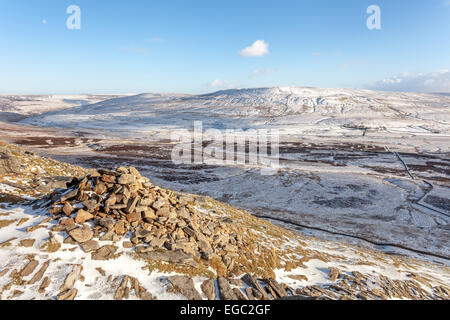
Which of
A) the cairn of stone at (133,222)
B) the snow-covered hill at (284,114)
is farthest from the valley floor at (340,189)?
the snow-covered hill at (284,114)

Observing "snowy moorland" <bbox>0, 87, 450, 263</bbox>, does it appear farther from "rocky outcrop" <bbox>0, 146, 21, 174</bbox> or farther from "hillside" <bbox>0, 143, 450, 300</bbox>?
"rocky outcrop" <bbox>0, 146, 21, 174</bbox>

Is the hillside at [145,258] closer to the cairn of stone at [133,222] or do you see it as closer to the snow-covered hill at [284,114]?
the cairn of stone at [133,222]

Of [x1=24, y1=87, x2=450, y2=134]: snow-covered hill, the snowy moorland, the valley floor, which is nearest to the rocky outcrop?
the snowy moorland

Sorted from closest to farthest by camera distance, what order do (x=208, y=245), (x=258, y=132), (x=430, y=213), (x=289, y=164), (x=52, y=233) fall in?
1. (x=52, y=233)
2. (x=208, y=245)
3. (x=430, y=213)
4. (x=289, y=164)
5. (x=258, y=132)

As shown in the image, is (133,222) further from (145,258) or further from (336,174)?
(336,174)

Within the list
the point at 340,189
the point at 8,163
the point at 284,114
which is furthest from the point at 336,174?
the point at 284,114

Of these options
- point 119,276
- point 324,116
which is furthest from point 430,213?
point 324,116

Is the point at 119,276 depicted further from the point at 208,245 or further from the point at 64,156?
the point at 64,156
